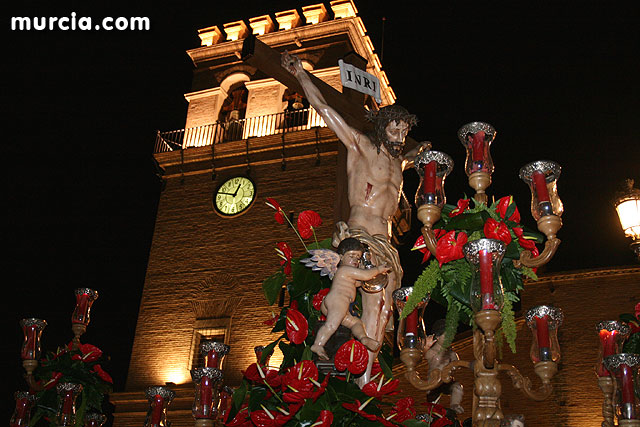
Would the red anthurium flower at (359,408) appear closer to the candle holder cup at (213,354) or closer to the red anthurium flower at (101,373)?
the candle holder cup at (213,354)

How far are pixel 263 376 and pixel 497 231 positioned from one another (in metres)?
1.80

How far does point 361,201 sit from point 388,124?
746 millimetres

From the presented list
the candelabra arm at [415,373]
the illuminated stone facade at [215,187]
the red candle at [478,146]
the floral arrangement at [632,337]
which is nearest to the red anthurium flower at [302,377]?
the candelabra arm at [415,373]

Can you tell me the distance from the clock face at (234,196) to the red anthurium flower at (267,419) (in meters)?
17.0

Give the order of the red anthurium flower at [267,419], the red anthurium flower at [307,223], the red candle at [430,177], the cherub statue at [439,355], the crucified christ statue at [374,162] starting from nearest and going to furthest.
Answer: the red anthurium flower at [267,419] → the red candle at [430,177] → the red anthurium flower at [307,223] → the cherub statue at [439,355] → the crucified christ statue at [374,162]

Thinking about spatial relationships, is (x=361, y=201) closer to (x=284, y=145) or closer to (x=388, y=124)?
(x=388, y=124)

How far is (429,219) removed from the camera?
→ 508 cm

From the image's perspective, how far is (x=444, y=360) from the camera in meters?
6.67

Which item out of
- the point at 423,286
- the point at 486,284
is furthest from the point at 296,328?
the point at 486,284

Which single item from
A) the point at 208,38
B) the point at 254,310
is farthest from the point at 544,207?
the point at 208,38

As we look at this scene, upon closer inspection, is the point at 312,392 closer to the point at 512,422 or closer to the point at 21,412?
the point at 512,422

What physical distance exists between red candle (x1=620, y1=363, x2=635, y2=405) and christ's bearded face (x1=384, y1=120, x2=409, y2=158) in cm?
269

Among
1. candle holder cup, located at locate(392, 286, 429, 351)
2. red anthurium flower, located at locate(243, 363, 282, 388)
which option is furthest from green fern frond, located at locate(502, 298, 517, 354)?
red anthurium flower, located at locate(243, 363, 282, 388)

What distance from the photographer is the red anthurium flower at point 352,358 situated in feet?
15.2
